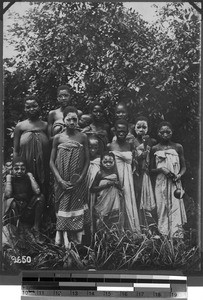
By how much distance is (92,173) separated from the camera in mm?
2775

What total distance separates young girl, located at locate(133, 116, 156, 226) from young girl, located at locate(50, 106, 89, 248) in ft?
0.81

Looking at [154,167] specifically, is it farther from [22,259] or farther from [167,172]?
[22,259]

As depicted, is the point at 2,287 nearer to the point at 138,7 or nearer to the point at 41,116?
the point at 41,116

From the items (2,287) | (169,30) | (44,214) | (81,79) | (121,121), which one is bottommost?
(2,287)

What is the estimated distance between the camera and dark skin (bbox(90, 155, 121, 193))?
109 inches

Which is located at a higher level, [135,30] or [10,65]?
[135,30]

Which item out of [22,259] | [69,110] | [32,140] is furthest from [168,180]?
[22,259]

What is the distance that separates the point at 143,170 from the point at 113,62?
54 cm

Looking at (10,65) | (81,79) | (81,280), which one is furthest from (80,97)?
(81,280)

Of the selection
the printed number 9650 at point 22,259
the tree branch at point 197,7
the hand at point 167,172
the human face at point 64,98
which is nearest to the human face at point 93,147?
the human face at point 64,98

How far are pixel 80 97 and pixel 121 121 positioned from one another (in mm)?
231

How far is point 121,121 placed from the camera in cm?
277

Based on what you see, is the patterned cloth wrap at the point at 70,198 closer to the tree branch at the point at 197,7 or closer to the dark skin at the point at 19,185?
the dark skin at the point at 19,185

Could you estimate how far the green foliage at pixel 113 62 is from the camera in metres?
2.77
